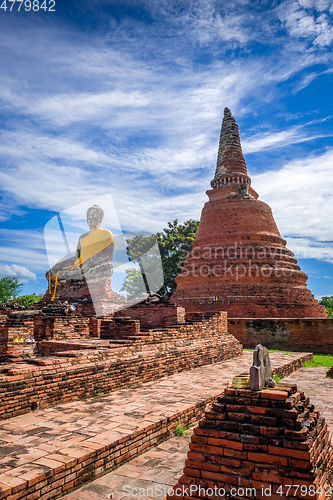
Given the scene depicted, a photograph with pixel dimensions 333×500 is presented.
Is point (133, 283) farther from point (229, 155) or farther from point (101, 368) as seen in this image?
point (101, 368)

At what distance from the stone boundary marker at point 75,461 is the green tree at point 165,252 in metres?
23.4

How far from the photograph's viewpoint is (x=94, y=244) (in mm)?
14117

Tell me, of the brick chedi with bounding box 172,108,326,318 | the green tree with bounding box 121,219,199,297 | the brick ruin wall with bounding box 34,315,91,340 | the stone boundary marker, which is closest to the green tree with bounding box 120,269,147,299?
the green tree with bounding box 121,219,199,297

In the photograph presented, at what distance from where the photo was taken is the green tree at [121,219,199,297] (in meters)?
28.1

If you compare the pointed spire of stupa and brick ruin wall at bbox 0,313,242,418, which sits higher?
the pointed spire of stupa

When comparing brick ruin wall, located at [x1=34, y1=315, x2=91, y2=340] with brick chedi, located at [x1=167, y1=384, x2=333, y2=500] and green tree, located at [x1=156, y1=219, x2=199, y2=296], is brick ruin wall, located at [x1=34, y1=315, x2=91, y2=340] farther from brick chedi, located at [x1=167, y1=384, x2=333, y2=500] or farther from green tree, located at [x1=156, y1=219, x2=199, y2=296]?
green tree, located at [x1=156, y1=219, x2=199, y2=296]

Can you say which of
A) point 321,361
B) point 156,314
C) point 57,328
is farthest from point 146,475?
point 321,361

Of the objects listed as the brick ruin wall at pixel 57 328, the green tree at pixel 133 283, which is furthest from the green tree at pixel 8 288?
the brick ruin wall at pixel 57 328

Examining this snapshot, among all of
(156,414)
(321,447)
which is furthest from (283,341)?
(321,447)

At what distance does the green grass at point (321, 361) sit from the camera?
10889 mm

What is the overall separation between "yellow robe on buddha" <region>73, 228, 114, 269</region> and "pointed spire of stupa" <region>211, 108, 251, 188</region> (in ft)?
28.7

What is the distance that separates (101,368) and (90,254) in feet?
29.2

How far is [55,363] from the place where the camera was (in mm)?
4945

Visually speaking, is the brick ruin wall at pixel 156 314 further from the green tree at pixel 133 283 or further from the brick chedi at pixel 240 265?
the green tree at pixel 133 283
